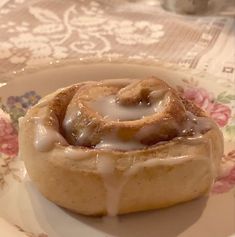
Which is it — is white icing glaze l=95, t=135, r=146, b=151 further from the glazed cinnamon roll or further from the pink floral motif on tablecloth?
the pink floral motif on tablecloth

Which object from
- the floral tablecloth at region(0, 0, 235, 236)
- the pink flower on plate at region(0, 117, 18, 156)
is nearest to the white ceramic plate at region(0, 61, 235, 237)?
the pink flower on plate at region(0, 117, 18, 156)

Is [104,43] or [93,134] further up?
[93,134]

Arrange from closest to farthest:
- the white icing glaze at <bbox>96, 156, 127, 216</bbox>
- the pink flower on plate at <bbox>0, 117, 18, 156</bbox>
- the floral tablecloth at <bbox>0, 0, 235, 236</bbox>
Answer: the white icing glaze at <bbox>96, 156, 127, 216</bbox>
the pink flower on plate at <bbox>0, 117, 18, 156</bbox>
the floral tablecloth at <bbox>0, 0, 235, 236</bbox>

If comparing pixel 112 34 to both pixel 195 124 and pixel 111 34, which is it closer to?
pixel 111 34

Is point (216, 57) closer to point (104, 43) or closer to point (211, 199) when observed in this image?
point (104, 43)

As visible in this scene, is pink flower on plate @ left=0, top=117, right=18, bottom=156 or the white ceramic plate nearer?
the white ceramic plate

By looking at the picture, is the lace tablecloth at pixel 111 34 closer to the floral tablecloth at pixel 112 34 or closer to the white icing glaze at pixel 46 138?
the floral tablecloth at pixel 112 34

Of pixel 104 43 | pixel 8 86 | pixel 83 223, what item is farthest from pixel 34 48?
pixel 83 223

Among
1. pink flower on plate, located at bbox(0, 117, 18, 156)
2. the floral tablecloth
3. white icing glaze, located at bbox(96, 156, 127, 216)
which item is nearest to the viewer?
white icing glaze, located at bbox(96, 156, 127, 216)
